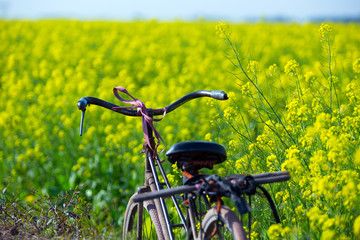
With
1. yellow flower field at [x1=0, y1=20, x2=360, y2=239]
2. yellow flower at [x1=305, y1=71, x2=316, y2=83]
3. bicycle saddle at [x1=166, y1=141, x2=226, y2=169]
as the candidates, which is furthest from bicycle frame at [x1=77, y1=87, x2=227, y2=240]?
yellow flower at [x1=305, y1=71, x2=316, y2=83]

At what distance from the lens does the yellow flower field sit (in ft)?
8.84

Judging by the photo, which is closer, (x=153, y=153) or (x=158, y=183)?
(x=158, y=183)

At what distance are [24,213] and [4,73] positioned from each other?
6.84 metres

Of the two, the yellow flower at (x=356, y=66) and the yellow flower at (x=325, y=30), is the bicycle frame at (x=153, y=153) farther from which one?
the yellow flower at (x=356, y=66)

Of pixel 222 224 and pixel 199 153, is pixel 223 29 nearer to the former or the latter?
pixel 199 153

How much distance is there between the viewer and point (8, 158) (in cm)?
584

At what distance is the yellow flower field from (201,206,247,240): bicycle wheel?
0.32m

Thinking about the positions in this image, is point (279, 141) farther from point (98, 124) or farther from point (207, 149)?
point (98, 124)

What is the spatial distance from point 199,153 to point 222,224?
0.38 m

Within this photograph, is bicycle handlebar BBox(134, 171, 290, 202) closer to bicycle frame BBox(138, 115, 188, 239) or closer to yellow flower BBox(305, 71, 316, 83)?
bicycle frame BBox(138, 115, 188, 239)

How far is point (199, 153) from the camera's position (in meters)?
2.12

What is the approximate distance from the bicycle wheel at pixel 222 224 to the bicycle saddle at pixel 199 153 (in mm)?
303

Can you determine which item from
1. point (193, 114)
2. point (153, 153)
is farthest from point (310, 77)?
point (193, 114)

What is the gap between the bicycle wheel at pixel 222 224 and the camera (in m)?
1.73
